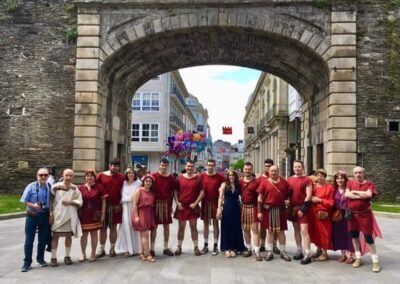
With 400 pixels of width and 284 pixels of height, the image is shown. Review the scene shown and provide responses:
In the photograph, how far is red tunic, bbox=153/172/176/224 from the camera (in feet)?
28.6

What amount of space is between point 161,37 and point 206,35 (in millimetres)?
1823

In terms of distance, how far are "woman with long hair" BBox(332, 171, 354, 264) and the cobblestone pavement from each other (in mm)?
264

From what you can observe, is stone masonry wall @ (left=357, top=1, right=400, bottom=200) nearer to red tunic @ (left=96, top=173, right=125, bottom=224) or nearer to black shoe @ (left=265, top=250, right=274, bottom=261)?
black shoe @ (left=265, top=250, right=274, bottom=261)

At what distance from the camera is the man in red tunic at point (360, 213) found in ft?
25.6

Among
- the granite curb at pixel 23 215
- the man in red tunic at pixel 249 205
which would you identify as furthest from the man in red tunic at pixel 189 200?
the granite curb at pixel 23 215

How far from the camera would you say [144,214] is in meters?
8.41

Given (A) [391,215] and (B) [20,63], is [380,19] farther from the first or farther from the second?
(B) [20,63]

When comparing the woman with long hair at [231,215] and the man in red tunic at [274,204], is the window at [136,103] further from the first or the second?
the man in red tunic at [274,204]

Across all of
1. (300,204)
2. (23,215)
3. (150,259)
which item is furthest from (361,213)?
(23,215)

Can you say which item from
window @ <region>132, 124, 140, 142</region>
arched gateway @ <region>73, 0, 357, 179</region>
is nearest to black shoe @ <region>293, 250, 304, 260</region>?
arched gateway @ <region>73, 0, 357, 179</region>

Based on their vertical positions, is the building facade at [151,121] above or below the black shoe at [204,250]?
above

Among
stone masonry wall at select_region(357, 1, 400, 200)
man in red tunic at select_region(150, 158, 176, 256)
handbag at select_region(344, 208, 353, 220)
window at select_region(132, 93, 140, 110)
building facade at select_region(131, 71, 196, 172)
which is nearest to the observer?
handbag at select_region(344, 208, 353, 220)

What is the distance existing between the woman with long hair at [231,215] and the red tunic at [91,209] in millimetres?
2141

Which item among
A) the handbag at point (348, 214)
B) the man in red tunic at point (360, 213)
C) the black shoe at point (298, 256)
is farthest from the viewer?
the black shoe at point (298, 256)
